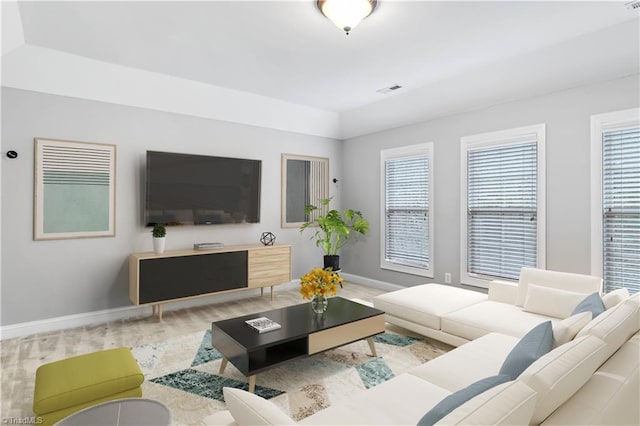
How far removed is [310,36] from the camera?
3230 mm

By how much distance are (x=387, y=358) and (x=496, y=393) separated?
2.10 m

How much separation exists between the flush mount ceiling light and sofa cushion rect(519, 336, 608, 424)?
98.4 inches

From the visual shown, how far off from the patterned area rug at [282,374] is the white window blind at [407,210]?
73.1 inches

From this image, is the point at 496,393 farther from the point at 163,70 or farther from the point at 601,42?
the point at 163,70

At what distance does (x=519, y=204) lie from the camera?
396 centimetres

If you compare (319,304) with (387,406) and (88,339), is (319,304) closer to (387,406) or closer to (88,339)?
(387,406)

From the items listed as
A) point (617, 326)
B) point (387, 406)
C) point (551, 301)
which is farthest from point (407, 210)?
point (387, 406)

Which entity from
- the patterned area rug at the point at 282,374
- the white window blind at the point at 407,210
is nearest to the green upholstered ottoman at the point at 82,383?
the patterned area rug at the point at 282,374

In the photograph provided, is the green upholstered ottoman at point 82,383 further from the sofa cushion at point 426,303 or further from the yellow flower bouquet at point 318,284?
the sofa cushion at point 426,303

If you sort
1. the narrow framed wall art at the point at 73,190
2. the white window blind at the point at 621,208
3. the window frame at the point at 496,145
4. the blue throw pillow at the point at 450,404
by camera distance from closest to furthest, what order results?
1. the blue throw pillow at the point at 450,404
2. the white window blind at the point at 621,208
3. the narrow framed wall art at the point at 73,190
4. the window frame at the point at 496,145

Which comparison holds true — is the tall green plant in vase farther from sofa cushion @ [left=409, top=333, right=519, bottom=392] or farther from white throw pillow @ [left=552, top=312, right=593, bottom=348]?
white throw pillow @ [left=552, top=312, right=593, bottom=348]

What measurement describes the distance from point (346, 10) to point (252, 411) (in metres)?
2.67

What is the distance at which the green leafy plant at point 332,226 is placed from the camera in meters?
5.52

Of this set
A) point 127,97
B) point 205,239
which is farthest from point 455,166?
point 127,97
